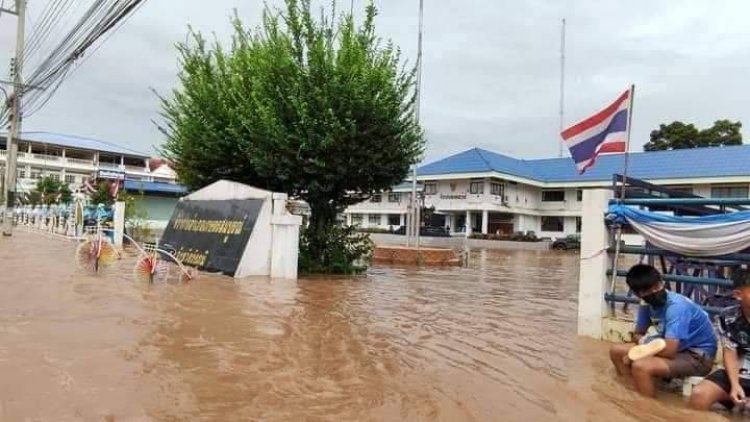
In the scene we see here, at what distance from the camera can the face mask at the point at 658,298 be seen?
16.3ft

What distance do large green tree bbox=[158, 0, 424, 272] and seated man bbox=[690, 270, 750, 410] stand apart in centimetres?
929

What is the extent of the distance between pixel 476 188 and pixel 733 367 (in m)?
42.6

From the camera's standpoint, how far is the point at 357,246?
51.4 ft

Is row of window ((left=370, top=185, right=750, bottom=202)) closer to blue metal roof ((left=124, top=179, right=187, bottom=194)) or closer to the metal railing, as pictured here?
blue metal roof ((left=124, top=179, right=187, bottom=194))

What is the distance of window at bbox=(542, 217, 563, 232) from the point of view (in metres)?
48.7

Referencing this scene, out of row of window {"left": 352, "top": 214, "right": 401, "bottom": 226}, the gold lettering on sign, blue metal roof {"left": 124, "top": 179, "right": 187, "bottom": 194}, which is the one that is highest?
blue metal roof {"left": 124, "top": 179, "right": 187, "bottom": 194}

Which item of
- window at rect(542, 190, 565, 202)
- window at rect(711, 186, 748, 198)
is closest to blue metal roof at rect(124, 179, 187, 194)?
window at rect(542, 190, 565, 202)

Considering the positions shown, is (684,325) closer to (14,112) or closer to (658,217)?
(658,217)

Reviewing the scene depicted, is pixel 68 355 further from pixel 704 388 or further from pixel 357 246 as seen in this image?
pixel 357 246

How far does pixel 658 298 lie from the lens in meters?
4.97

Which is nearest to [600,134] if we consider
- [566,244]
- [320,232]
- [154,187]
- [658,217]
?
[658,217]

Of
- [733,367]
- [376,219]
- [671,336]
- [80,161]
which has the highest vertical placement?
[80,161]

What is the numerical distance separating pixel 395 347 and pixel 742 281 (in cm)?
349

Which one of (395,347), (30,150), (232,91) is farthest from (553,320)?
(30,150)
